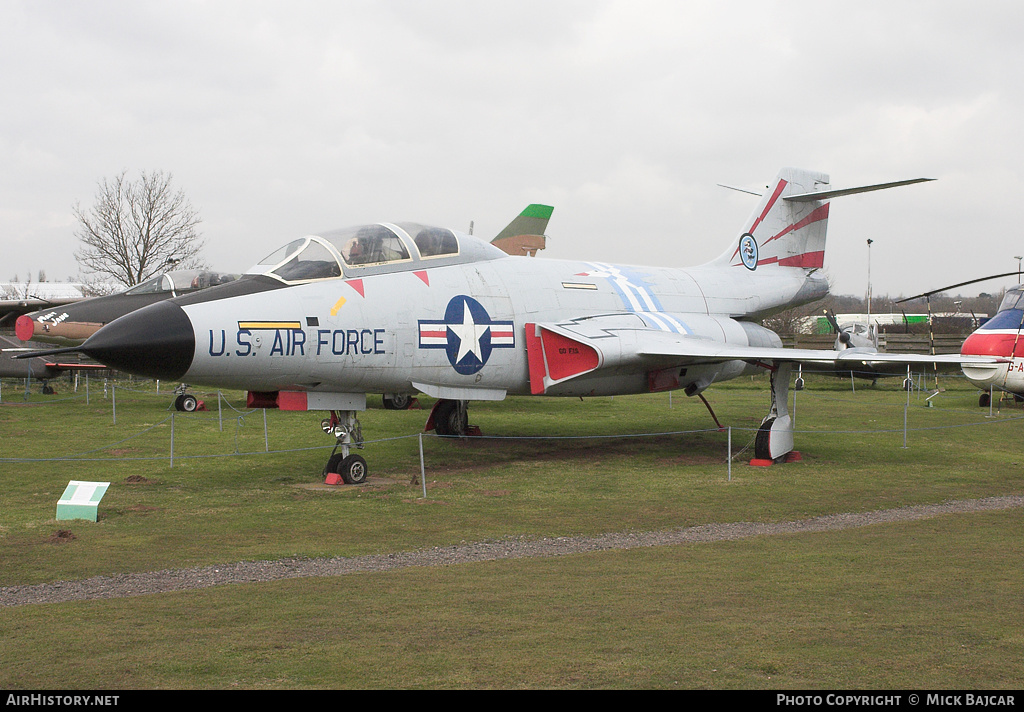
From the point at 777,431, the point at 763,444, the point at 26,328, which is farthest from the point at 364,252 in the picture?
the point at 26,328

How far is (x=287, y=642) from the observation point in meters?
4.83

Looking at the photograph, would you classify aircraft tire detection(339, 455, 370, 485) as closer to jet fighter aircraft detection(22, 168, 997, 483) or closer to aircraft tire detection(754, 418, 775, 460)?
jet fighter aircraft detection(22, 168, 997, 483)

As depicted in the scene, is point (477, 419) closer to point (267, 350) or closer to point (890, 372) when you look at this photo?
point (267, 350)

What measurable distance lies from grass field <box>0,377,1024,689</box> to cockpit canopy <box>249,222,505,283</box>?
8.67 feet

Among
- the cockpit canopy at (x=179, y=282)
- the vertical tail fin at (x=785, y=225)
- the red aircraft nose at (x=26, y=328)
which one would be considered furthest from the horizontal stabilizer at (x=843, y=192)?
the red aircraft nose at (x=26, y=328)

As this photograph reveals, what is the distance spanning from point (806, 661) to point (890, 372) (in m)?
29.9

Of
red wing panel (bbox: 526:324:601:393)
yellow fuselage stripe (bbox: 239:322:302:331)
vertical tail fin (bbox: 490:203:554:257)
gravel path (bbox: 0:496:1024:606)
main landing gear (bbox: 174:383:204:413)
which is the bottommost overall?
gravel path (bbox: 0:496:1024:606)

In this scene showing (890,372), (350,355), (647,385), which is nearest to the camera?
(350,355)

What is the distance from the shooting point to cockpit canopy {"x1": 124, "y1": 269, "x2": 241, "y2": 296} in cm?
1772

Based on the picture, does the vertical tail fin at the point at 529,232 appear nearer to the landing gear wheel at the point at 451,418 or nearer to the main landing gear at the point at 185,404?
the main landing gear at the point at 185,404

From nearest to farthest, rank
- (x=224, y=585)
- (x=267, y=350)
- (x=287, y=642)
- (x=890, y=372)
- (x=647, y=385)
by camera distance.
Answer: (x=287, y=642) < (x=224, y=585) < (x=267, y=350) < (x=647, y=385) < (x=890, y=372)

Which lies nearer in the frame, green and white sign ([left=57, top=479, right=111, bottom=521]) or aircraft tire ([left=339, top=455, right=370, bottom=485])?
green and white sign ([left=57, top=479, right=111, bottom=521])

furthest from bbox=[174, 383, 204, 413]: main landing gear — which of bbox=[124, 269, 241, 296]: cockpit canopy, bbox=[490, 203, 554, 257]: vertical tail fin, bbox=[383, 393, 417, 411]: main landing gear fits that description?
bbox=[490, 203, 554, 257]: vertical tail fin

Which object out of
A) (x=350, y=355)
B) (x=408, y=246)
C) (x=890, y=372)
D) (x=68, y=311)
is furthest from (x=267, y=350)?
(x=890, y=372)
